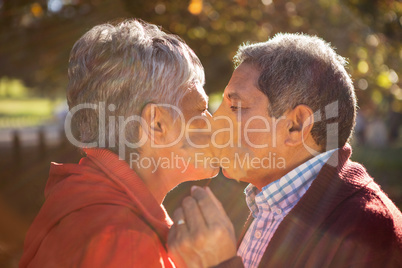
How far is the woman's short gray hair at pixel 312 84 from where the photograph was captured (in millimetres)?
2473

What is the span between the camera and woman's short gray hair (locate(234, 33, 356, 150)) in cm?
247

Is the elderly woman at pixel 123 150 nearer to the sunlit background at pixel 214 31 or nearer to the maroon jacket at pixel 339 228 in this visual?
the maroon jacket at pixel 339 228

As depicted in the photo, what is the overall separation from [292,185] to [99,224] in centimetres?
126

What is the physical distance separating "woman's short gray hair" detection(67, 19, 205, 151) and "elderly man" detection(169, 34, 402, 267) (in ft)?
1.91

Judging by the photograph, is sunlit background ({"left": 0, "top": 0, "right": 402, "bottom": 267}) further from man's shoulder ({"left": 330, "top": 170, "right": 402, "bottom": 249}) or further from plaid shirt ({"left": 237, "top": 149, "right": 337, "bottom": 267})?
man's shoulder ({"left": 330, "top": 170, "right": 402, "bottom": 249})

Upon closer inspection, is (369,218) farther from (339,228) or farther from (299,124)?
(299,124)

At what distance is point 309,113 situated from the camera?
8.26ft

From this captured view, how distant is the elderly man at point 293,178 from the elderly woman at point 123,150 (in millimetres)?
226

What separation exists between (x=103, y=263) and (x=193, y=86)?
3.71ft

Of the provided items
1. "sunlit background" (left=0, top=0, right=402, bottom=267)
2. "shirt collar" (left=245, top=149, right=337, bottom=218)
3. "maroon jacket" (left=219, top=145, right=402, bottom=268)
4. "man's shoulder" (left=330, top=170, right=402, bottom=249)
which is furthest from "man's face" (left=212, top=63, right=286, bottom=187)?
"sunlit background" (left=0, top=0, right=402, bottom=267)

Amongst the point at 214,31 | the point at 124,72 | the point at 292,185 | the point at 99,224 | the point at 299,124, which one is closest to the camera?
the point at 99,224

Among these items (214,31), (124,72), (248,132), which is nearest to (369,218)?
(248,132)

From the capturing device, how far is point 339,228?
1.95 meters

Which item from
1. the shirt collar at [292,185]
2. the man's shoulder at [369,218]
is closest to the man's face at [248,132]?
the shirt collar at [292,185]
